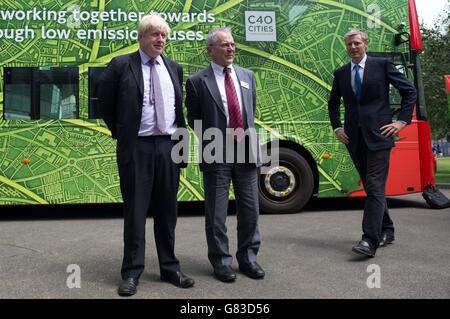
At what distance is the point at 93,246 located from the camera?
189 inches

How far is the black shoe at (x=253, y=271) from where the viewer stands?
3.57 metres

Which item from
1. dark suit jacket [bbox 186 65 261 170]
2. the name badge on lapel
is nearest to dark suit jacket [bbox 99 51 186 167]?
dark suit jacket [bbox 186 65 261 170]

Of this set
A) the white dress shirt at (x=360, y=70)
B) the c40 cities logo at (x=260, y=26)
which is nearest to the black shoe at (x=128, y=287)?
the white dress shirt at (x=360, y=70)

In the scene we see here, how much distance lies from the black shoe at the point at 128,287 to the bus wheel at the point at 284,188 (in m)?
3.75

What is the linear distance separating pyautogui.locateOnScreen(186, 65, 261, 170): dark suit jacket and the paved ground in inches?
37.6

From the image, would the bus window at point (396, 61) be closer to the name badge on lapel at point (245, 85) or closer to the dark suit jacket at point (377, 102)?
the dark suit jacket at point (377, 102)

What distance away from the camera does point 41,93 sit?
6.37m

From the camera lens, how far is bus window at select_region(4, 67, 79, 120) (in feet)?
20.7

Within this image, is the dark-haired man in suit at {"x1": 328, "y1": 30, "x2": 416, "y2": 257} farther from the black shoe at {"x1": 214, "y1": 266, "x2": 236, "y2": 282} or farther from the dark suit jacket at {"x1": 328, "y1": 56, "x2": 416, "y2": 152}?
the black shoe at {"x1": 214, "y1": 266, "x2": 236, "y2": 282}

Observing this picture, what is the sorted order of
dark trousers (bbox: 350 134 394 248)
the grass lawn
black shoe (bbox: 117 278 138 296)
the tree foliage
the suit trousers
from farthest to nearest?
the tree foliage
the grass lawn
dark trousers (bbox: 350 134 394 248)
the suit trousers
black shoe (bbox: 117 278 138 296)

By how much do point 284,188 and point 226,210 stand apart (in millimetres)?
3280

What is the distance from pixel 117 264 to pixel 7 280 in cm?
86

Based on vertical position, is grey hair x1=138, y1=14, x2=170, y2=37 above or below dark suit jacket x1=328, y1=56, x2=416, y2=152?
above
